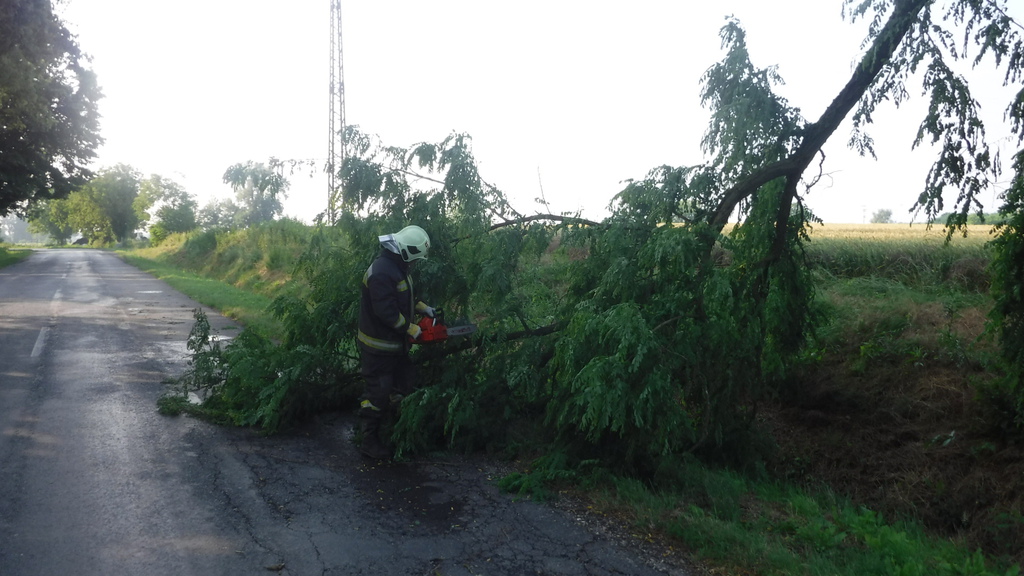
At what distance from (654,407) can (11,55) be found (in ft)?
58.7

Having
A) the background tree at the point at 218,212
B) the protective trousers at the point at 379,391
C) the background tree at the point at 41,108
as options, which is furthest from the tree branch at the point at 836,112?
the background tree at the point at 218,212

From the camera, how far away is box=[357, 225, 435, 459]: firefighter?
596 cm

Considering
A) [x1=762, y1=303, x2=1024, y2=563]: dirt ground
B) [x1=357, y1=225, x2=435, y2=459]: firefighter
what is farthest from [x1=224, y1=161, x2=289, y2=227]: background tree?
[x1=762, y1=303, x2=1024, y2=563]: dirt ground

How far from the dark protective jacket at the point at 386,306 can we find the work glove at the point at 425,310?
0.11 metres

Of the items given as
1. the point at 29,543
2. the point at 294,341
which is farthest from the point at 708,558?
the point at 294,341

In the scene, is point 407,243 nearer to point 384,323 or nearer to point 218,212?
point 384,323

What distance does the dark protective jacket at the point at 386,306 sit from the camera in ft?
19.5

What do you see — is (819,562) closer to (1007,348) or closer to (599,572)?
(599,572)

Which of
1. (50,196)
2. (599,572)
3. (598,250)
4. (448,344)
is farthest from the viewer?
(50,196)

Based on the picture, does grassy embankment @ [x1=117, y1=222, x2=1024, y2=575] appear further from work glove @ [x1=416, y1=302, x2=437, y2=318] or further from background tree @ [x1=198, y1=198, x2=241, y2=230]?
background tree @ [x1=198, y1=198, x2=241, y2=230]

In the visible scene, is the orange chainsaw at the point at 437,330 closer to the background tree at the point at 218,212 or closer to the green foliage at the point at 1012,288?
the green foliage at the point at 1012,288

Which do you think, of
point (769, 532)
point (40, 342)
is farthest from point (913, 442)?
point (40, 342)

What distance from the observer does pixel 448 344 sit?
22.7 ft

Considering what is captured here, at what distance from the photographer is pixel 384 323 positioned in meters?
6.03
